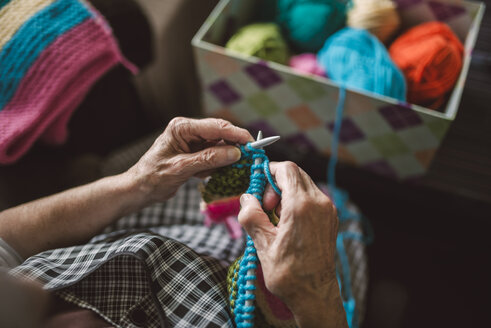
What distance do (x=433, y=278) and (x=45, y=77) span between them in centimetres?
119

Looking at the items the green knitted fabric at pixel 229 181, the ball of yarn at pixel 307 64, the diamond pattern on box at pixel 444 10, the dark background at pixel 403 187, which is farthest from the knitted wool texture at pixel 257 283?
the diamond pattern on box at pixel 444 10

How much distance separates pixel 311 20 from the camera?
92cm

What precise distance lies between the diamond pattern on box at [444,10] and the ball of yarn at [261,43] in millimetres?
381

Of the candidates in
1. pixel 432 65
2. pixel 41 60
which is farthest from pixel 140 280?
pixel 432 65

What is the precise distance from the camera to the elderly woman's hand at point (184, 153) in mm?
519

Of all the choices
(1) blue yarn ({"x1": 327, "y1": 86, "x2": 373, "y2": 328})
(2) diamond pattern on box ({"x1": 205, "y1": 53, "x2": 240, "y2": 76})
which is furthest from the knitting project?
(1) blue yarn ({"x1": 327, "y1": 86, "x2": 373, "y2": 328})

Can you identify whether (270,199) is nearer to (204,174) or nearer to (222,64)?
(204,174)

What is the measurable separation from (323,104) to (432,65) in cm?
26

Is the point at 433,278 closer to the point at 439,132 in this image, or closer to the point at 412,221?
the point at 412,221

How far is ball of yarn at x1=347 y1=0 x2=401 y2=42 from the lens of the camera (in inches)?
35.1

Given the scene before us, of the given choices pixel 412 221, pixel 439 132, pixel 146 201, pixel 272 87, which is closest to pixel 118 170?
pixel 146 201

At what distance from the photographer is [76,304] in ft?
1.72

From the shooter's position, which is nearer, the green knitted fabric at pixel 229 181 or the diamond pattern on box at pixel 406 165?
the green knitted fabric at pixel 229 181

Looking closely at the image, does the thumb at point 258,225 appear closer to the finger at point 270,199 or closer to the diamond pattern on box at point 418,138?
the finger at point 270,199
